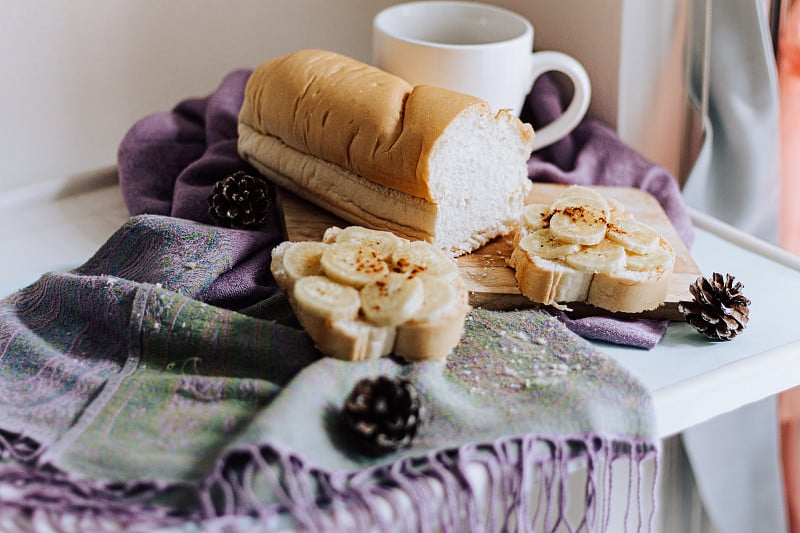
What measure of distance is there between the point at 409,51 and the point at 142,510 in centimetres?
76

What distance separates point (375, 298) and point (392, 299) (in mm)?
18

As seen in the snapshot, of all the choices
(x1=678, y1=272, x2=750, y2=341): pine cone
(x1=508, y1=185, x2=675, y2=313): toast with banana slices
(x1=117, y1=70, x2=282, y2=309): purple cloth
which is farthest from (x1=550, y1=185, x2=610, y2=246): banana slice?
(x1=117, y1=70, x2=282, y2=309): purple cloth

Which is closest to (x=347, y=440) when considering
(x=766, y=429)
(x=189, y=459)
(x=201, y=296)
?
(x=189, y=459)

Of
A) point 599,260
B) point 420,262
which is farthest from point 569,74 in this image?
point 420,262

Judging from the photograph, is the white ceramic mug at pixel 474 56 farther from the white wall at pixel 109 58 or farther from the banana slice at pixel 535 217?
the white wall at pixel 109 58

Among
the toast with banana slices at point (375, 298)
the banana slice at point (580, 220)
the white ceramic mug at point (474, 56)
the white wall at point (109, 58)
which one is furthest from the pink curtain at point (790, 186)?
the white wall at point (109, 58)

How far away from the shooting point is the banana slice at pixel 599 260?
3.09 feet

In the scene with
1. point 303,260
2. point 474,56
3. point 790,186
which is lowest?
point 790,186

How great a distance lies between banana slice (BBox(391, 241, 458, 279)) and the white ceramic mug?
371 mm

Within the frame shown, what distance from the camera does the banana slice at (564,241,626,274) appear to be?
0.94 meters

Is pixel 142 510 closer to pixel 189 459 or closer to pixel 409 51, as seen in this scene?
pixel 189 459

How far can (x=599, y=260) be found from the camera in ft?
3.10

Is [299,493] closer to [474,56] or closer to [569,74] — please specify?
[474,56]

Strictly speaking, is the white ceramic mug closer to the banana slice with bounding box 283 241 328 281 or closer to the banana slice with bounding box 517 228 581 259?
the banana slice with bounding box 517 228 581 259
